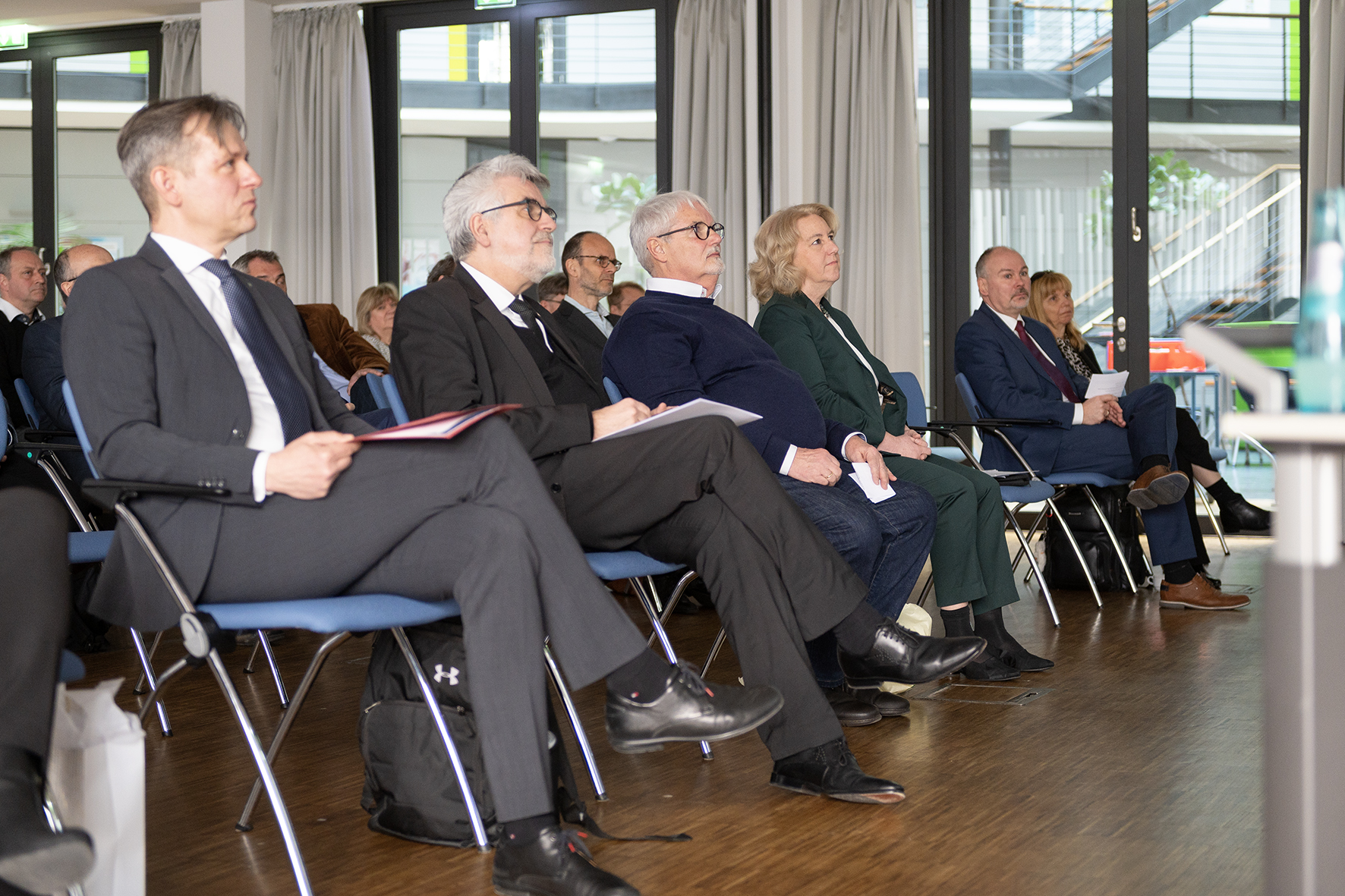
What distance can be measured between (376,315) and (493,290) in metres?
3.92

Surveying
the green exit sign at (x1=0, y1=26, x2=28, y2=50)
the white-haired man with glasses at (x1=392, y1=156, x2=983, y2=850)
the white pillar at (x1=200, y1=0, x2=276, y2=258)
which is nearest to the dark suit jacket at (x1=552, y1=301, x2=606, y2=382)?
the white-haired man with glasses at (x1=392, y1=156, x2=983, y2=850)

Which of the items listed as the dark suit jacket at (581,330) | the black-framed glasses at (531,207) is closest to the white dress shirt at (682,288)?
the black-framed glasses at (531,207)

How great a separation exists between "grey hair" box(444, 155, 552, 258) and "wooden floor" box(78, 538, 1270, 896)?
45.8 inches

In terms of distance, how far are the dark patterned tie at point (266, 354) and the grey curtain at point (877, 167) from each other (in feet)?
16.7

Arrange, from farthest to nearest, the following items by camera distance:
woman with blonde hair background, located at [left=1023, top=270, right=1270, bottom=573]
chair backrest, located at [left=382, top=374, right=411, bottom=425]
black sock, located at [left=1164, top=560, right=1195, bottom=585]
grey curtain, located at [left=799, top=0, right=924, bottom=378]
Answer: grey curtain, located at [left=799, top=0, right=924, bottom=378] < woman with blonde hair background, located at [left=1023, top=270, right=1270, bottom=573] < black sock, located at [left=1164, top=560, right=1195, bottom=585] < chair backrest, located at [left=382, top=374, right=411, bottom=425]

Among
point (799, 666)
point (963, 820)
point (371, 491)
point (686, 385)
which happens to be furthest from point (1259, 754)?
point (371, 491)

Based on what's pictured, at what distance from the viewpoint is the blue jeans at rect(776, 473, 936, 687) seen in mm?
3025

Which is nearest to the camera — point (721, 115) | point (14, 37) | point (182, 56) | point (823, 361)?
point (823, 361)

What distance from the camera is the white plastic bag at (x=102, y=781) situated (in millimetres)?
1635

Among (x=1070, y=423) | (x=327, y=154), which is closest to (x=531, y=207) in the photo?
(x=1070, y=423)

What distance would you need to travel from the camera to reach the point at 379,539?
6.70 feet

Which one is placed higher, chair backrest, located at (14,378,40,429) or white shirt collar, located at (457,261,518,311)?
white shirt collar, located at (457,261,518,311)

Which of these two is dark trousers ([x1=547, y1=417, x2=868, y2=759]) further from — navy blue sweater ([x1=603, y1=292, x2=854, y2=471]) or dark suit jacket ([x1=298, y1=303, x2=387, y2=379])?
dark suit jacket ([x1=298, y1=303, x2=387, y2=379])

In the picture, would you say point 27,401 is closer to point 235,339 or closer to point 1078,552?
point 235,339
